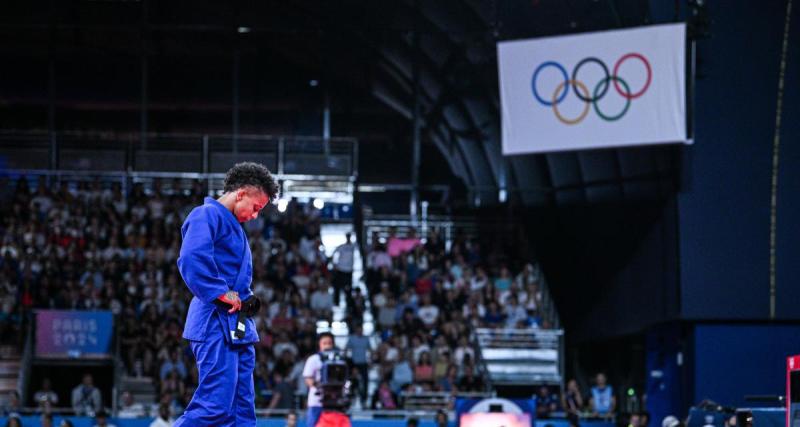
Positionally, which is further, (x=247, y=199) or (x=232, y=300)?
(x=247, y=199)

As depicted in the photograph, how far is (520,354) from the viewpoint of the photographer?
27.6 m

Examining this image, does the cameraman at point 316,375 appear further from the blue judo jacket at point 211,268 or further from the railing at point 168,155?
the railing at point 168,155

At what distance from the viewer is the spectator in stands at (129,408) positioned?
2280 cm

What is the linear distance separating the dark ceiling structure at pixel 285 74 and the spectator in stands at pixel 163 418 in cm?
1144

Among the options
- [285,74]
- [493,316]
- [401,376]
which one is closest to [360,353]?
[401,376]

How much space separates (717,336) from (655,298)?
1749 mm

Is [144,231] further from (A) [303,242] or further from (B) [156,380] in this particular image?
(B) [156,380]

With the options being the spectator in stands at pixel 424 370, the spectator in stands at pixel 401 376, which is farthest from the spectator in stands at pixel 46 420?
the spectator in stands at pixel 424 370

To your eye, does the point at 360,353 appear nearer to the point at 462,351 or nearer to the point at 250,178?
the point at 462,351

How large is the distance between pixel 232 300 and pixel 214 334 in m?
0.23

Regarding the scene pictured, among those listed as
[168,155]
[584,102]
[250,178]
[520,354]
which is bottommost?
[520,354]

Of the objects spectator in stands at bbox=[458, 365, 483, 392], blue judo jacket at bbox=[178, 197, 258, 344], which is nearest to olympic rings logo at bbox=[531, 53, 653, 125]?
spectator in stands at bbox=[458, 365, 483, 392]

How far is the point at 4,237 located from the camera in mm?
28281

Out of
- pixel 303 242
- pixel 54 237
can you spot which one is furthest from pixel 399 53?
pixel 54 237
